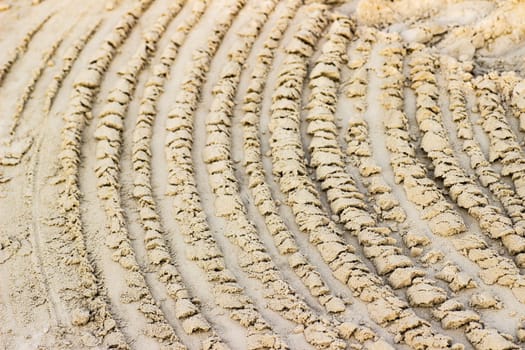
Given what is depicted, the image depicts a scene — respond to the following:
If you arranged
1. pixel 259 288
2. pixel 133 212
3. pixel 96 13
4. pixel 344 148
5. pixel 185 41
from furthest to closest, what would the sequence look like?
pixel 96 13, pixel 185 41, pixel 344 148, pixel 133 212, pixel 259 288

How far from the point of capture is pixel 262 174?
91.4 inches

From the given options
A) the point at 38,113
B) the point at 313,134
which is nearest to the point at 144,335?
the point at 313,134

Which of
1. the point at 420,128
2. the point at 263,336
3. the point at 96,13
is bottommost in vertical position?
the point at 263,336

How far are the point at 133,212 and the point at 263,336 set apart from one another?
0.71 meters

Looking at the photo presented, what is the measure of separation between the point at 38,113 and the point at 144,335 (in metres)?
1.22

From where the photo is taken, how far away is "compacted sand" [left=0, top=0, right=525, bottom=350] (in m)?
1.90

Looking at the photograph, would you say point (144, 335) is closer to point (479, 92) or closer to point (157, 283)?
point (157, 283)

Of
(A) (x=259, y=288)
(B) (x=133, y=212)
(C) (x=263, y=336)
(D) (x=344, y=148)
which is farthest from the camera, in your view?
(D) (x=344, y=148)

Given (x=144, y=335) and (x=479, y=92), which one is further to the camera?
(x=479, y=92)

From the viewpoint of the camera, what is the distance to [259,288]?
1.98 metres

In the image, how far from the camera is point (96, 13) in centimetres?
310

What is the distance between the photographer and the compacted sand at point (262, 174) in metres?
1.90

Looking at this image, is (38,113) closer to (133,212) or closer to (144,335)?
(133,212)

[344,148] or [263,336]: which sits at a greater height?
[344,148]
